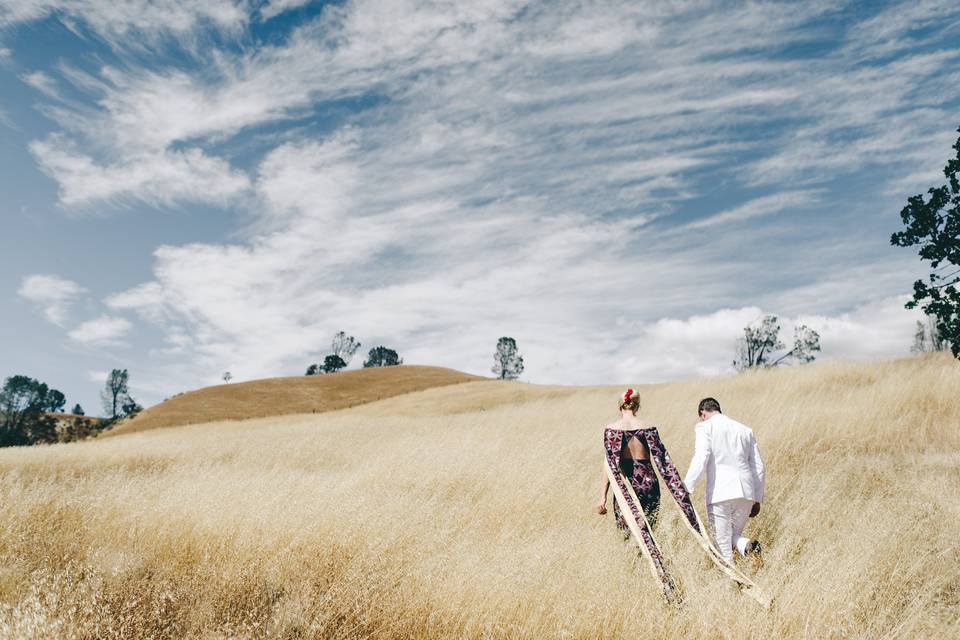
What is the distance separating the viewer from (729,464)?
6.26m

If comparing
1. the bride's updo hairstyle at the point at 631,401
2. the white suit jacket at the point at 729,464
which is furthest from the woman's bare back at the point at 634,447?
the white suit jacket at the point at 729,464

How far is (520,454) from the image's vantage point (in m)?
11.8

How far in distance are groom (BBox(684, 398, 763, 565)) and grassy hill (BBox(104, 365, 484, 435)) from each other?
45685mm

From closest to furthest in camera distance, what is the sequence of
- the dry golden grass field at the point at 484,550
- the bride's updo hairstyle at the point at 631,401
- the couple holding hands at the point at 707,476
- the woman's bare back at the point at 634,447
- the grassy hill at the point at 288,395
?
the dry golden grass field at the point at 484,550
the couple holding hands at the point at 707,476
the woman's bare back at the point at 634,447
the bride's updo hairstyle at the point at 631,401
the grassy hill at the point at 288,395

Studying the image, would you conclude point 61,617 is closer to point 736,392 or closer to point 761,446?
point 761,446

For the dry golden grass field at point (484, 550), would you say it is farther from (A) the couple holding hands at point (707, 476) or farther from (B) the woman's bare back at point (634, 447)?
(B) the woman's bare back at point (634, 447)

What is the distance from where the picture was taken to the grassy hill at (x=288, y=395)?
45969 millimetres

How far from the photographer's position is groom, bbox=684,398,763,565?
6180mm

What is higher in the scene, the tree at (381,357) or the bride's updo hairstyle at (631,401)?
the tree at (381,357)

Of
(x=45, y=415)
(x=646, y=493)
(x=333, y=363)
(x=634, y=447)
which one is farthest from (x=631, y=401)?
(x=333, y=363)

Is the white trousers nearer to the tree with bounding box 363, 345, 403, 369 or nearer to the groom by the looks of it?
the groom

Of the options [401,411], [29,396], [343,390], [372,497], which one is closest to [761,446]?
[372,497]

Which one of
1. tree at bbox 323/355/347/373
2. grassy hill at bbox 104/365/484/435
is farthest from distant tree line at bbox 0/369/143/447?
tree at bbox 323/355/347/373

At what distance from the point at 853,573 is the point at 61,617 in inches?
269
